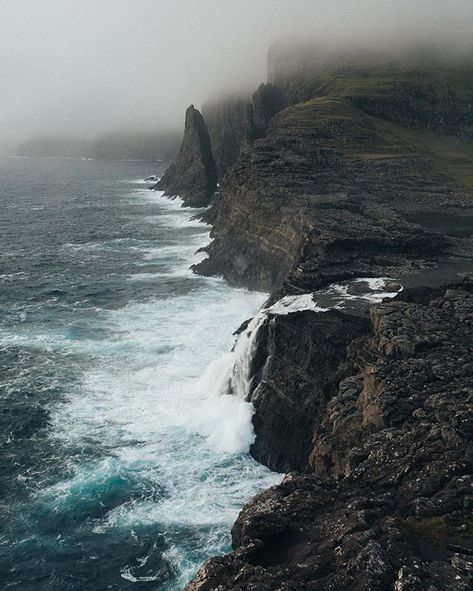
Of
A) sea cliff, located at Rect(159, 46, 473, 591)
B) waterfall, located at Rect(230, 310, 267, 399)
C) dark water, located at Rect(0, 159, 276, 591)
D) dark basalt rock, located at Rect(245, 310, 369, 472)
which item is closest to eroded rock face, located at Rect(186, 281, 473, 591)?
sea cliff, located at Rect(159, 46, 473, 591)

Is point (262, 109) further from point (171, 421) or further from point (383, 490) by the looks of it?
point (383, 490)

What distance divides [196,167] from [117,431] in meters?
130

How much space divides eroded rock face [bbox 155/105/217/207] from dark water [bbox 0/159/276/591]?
2833 inches

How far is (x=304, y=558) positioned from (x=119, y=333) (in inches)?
1877

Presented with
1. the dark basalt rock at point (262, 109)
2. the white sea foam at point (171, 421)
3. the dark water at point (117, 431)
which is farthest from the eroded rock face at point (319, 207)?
the dark basalt rock at point (262, 109)

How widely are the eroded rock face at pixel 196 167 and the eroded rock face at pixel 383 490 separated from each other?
126132 millimetres

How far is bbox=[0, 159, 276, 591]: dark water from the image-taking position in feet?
108

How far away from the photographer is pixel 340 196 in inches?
3051

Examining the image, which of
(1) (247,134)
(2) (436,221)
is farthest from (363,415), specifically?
(1) (247,134)

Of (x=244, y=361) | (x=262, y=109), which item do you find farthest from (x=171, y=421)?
(x=262, y=109)

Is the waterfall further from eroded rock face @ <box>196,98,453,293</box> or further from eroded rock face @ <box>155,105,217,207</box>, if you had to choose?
eroded rock face @ <box>155,105,217,207</box>

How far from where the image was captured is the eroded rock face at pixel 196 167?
16000 cm

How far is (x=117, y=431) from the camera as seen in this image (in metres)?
45.2

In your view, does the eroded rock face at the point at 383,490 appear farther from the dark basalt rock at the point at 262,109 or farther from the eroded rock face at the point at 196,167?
the eroded rock face at the point at 196,167
